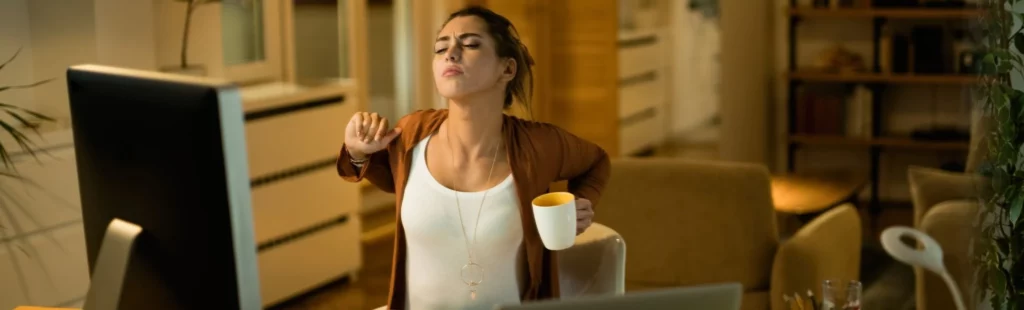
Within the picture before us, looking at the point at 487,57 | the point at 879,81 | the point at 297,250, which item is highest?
the point at 487,57

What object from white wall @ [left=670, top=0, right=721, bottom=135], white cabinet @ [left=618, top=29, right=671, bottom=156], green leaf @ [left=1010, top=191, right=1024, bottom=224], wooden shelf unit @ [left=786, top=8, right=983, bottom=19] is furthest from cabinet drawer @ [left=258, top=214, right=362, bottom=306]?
white wall @ [left=670, top=0, right=721, bottom=135]

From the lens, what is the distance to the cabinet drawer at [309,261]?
170 inches

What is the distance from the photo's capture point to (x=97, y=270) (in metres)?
1.35

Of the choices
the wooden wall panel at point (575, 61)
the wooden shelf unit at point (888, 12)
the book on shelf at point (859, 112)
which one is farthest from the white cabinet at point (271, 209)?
the book on shelf at point (859, 112)

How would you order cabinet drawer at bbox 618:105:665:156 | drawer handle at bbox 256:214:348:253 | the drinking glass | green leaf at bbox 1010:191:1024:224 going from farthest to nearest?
cabinet drawer at bbox 618:105:665:156 < drawer handle at bbox 256:214:348:253 < green leaf at bbox 1010:191:1024:224 < the drinking glass

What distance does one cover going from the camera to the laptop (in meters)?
1.22

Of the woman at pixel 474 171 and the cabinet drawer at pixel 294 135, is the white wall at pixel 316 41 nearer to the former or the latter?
the cabinet drawer at pixel 294 135

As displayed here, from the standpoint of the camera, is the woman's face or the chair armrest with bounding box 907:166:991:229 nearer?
the woman's face

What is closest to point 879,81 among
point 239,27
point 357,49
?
point 357,49

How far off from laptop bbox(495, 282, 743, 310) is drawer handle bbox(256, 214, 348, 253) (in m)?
3.14

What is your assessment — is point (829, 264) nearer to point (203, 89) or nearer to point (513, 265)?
point (513, 265)

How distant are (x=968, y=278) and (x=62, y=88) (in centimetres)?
270

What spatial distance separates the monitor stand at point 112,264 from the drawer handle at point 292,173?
2740 mm

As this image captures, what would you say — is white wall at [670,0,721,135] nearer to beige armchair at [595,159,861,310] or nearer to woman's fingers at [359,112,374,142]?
beige armchair at [595,159,861,310]
